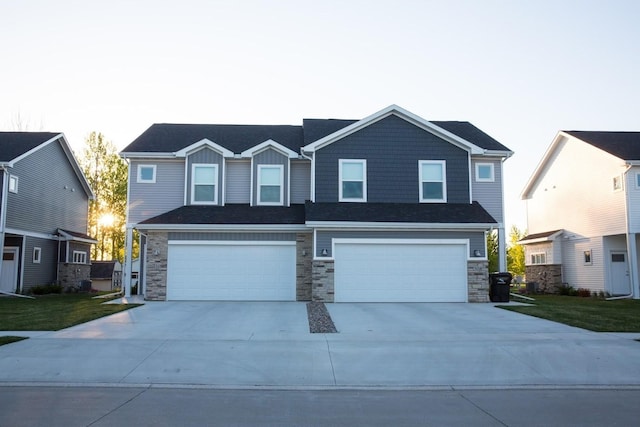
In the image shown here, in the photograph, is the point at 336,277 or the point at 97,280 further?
the point at 97,280

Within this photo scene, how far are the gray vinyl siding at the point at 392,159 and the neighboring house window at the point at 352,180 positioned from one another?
0.16m

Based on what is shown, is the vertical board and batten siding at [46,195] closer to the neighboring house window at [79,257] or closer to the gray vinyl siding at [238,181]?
the neighboring house window at [79,257]

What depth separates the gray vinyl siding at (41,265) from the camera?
2545 cm

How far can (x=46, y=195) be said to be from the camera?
2734cm

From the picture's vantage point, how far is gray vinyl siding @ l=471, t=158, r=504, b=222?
72.6ft

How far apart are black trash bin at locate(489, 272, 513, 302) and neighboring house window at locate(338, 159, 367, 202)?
5410 mm

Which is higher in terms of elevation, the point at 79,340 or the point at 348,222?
the point at 348,222

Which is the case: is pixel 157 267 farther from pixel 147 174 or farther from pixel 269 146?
pixel 269 146

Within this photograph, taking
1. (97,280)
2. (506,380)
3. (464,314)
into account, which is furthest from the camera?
(97,280)

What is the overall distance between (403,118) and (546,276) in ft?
44.2

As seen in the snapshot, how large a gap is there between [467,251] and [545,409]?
40.5 ft

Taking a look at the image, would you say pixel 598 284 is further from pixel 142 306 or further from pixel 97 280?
pixel 97 280

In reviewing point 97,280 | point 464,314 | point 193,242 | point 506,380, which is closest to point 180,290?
point 193,242

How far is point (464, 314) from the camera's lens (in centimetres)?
1585
